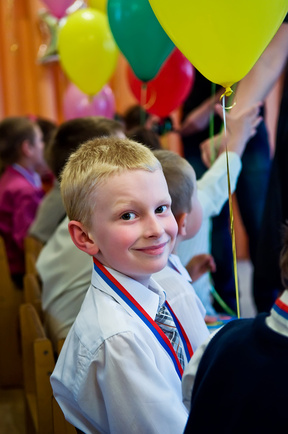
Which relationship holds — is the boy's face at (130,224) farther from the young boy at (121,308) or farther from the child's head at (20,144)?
the child's head at (20,144)

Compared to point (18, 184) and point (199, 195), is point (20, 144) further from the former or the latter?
point (199, 195)

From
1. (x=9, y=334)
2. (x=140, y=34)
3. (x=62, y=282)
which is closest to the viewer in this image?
(x=62, y=282)

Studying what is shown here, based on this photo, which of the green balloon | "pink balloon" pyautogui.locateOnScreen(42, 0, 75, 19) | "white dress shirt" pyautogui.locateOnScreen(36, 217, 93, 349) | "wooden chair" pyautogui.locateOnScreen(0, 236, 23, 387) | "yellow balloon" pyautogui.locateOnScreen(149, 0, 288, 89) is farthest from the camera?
"pink balloon" pyautogui.locateOnScreen(42, 0, 75, 19)

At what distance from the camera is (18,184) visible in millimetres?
2916

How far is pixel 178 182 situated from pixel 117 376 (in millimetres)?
581

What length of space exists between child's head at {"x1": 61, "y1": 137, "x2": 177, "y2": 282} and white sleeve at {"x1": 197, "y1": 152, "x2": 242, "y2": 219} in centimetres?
67

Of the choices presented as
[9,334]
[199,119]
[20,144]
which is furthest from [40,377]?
[20,144]

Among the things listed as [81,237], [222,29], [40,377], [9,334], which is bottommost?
[9,334]

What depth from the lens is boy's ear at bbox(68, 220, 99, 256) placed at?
1.12 m

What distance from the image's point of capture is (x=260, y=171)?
2676 mm

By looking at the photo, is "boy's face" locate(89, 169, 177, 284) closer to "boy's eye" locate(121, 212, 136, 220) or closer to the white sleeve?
"boy's eye" locate(121, 212, 136, 220)

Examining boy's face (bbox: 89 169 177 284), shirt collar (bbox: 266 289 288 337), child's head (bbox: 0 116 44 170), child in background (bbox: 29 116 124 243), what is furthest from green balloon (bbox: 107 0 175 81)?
shirt collar (bbox: 266 289 288 337)

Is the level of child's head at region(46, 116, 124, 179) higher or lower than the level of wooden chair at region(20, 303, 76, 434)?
higher

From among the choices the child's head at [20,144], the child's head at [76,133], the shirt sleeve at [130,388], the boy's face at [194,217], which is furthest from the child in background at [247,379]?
the child's head at [20,144]
